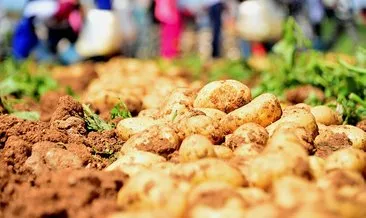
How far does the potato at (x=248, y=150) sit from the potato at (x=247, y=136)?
120mm

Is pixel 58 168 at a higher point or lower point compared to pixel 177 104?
lower

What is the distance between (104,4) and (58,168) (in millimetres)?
7743


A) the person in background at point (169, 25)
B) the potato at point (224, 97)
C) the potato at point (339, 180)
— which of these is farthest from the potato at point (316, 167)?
the person in background at point (169, 25)

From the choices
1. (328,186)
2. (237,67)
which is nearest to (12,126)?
(328,186)

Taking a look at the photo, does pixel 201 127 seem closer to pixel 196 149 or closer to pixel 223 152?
pixel 223 152

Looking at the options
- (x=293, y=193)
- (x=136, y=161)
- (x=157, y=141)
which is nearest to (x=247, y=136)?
(x=157, y=141)

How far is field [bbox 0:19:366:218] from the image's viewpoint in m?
2.22

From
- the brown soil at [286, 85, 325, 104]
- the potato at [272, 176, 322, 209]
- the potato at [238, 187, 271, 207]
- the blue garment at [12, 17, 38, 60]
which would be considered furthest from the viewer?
the blue garment at [12, 17, 38, 60]

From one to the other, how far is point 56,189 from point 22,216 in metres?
0.18

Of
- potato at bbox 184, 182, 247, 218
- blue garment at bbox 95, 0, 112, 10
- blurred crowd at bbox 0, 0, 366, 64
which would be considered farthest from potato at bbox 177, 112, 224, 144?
blue garment at bbox 95, 0, 112, 10

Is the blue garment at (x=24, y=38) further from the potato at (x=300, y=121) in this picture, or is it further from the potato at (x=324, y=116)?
the potato at (x=300, y=121)

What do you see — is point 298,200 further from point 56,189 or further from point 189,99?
point 189,99

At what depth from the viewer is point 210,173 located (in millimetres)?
2473

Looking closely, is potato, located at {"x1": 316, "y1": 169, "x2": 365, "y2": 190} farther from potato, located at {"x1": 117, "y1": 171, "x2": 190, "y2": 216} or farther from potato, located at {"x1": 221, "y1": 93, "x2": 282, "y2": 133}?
potato, located at {"x1": 221, "y1": 93, "x2": 282, "y2": 133}
